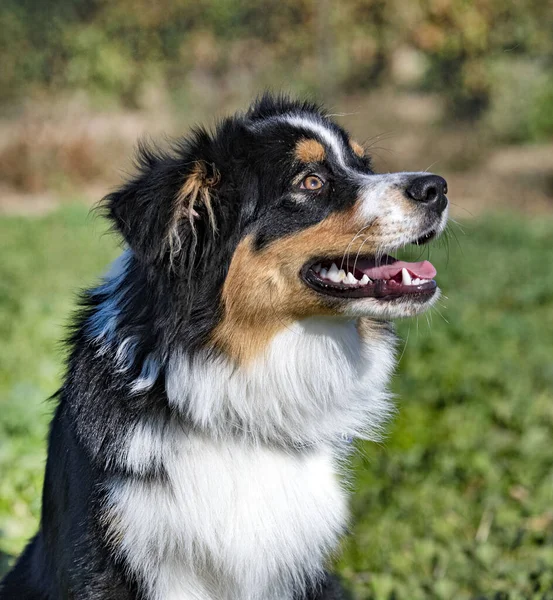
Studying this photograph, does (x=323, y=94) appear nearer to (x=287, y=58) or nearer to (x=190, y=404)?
(x=287, y=58)

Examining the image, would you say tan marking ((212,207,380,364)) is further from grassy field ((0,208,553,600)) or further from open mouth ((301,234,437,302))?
grassy field ((0,208,553,600))

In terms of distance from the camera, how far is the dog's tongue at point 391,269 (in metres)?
3.10

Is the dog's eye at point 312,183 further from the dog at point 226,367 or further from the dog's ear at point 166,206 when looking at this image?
the dog's ear at point 166,206

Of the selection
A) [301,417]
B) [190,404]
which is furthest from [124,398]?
[301,417]

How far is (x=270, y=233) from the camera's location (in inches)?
119

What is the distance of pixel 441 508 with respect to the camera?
16.1ft

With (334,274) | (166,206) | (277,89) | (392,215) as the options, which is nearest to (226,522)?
(334,274)

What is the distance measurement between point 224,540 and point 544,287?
278 inches

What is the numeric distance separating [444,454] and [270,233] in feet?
9.52

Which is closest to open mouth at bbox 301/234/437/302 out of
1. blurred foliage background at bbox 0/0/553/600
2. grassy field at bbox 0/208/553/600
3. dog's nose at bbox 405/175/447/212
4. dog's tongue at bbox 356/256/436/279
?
dog's tongue at bbox 356/256/436/279

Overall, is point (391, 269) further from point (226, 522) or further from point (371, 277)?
point (226, 522)

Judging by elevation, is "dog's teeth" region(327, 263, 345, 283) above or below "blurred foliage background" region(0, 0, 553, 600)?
above

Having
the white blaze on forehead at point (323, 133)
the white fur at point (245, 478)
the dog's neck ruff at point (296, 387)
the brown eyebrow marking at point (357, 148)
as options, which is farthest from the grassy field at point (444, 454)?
the white blaze on forehead at point (323, 133)

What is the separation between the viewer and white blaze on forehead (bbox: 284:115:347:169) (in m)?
3.24
